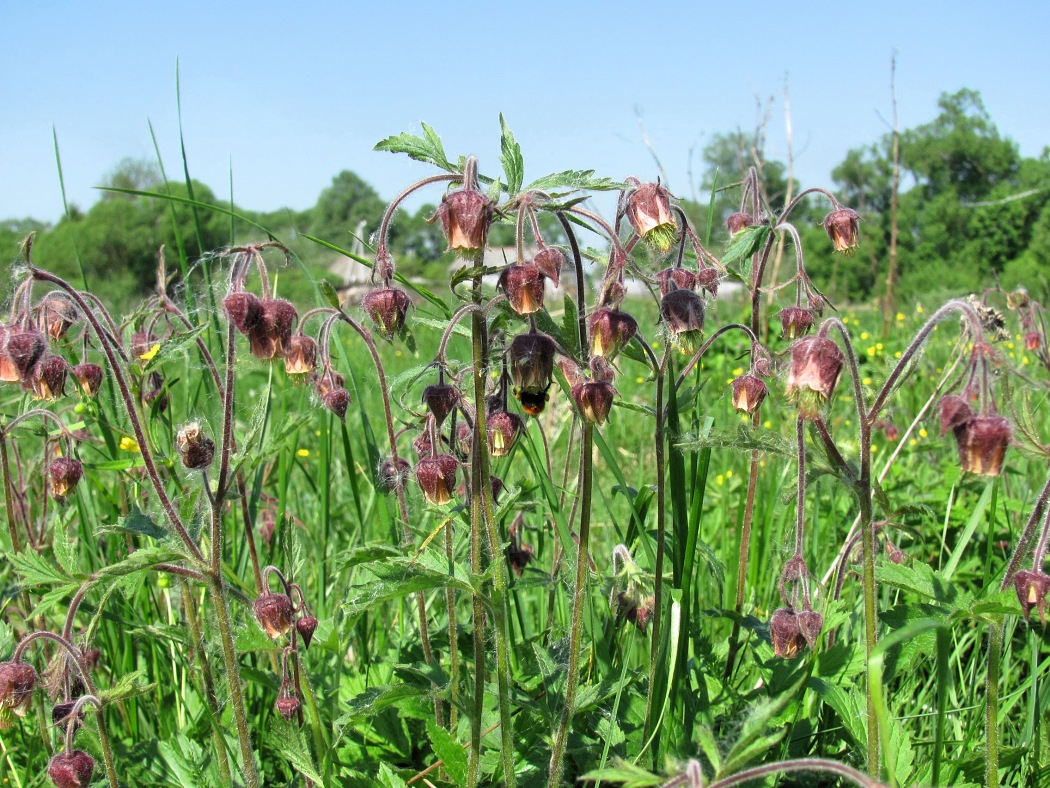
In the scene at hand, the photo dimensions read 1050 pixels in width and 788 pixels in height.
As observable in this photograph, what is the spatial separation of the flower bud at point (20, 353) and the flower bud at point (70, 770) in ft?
2.75

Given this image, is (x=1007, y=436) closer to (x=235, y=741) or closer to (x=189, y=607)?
(x=189, y=607)

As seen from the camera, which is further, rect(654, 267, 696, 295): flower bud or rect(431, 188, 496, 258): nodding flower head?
rect(654, 267, 696, 295): flower bud

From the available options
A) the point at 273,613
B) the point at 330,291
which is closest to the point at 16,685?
the point at 273,613

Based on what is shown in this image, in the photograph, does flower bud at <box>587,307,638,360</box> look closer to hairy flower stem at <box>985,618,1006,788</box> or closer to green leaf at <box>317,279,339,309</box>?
green leaf at <box>317,279,339,309</box>

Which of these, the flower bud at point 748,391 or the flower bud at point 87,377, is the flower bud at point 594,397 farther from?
the flower bud at point 87,377

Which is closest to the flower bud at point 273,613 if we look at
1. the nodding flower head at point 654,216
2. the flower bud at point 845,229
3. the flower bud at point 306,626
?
the flower bud at point 306,626

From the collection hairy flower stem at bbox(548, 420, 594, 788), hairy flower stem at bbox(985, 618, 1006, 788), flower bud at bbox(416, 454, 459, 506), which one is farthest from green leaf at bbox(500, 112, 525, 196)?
hairy flower stem at bbox(985, 618, 1006, 788)

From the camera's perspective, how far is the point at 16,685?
1989 millimetres

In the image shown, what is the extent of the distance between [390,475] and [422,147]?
98 centimetres

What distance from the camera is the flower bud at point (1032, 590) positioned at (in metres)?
1.59

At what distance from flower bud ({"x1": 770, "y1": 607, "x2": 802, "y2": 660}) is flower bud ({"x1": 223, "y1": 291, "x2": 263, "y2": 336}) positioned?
4.38 ft

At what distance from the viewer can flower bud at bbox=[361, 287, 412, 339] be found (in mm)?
1809

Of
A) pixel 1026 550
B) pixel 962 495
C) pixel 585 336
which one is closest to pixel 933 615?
pixel 1026 550

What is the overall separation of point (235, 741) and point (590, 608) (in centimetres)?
106
